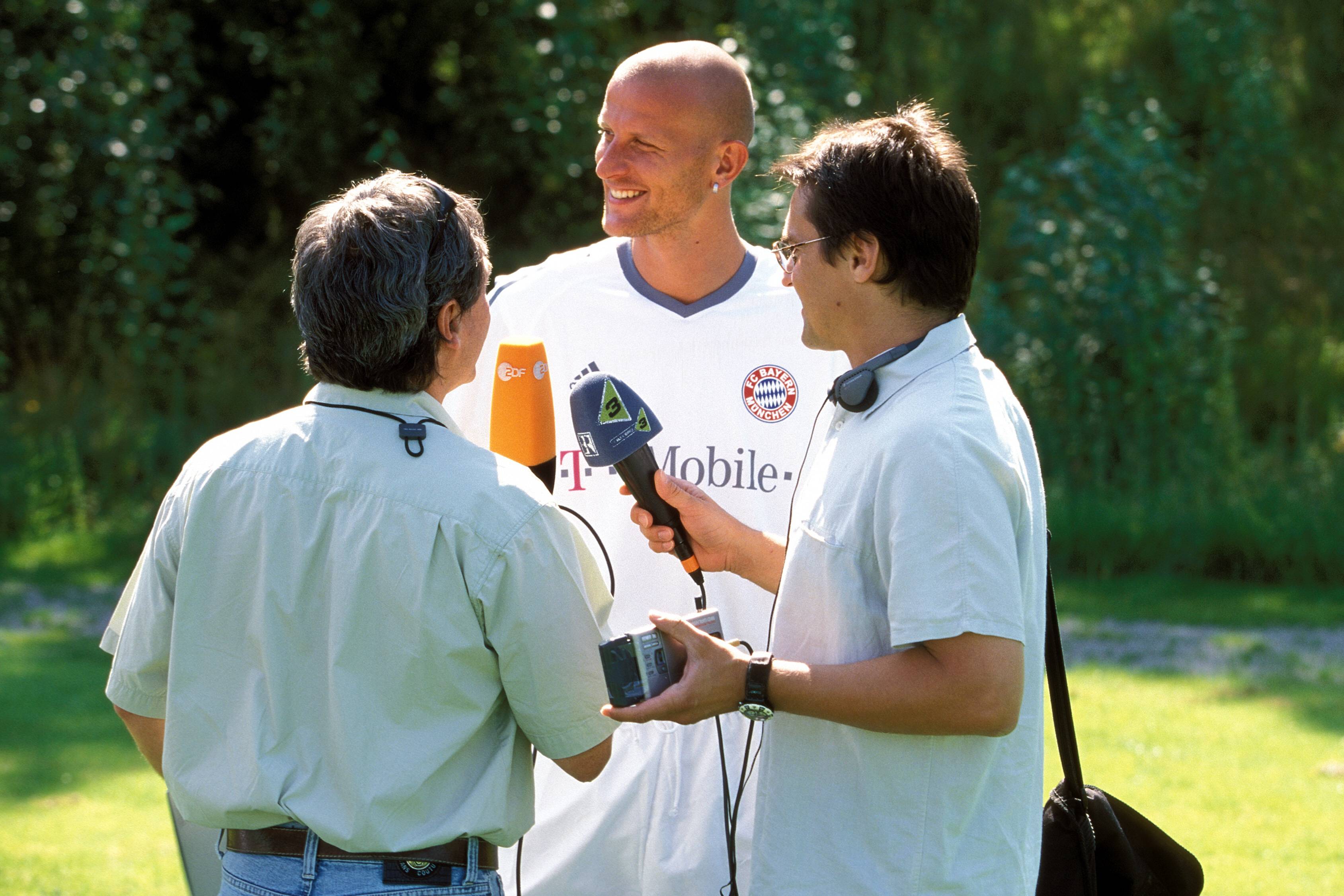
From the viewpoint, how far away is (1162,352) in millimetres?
8789

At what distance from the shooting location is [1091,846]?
2.47m

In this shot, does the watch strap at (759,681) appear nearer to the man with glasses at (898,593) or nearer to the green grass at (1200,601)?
the man with glasses at (898,593)

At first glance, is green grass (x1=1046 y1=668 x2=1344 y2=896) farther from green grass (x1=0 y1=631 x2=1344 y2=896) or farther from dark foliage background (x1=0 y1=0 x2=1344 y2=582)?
dark foliage background (x1=0 y1=0 x2=1344 y2=582)

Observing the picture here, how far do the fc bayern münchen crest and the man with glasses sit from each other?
848 mm

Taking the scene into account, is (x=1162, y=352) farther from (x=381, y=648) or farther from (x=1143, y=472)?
(x=381, y=648)

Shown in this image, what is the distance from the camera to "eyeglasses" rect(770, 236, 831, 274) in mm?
2158

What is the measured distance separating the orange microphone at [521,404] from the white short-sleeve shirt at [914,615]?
2.23ft

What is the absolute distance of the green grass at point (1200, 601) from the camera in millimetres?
7086

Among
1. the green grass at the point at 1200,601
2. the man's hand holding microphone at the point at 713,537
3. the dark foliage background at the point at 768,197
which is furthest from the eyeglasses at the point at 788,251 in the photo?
the dark foliage background at the point at 768,197

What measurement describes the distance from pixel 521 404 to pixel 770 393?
642 millimetres

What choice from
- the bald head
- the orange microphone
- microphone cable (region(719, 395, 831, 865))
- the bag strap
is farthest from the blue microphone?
the bald head

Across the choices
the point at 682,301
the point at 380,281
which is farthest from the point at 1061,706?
the point at 380,281

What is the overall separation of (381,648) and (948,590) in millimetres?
773

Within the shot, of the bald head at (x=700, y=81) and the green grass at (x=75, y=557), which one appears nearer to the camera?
the bald head at (x=700, y=81)
